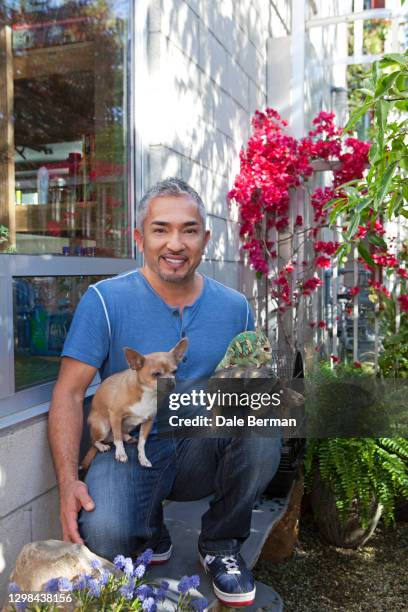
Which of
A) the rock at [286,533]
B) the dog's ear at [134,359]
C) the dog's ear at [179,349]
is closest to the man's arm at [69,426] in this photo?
the dog's ear at [134,359]

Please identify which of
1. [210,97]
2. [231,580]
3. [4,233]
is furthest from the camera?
[210,97]

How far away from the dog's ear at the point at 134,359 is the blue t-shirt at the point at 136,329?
0.15 feet

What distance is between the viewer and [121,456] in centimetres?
174

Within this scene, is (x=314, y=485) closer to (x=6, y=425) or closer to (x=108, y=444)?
(x=108, y=444)

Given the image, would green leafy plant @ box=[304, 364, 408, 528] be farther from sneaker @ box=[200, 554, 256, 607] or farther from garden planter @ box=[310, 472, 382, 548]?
sneaker @ box=[200, 554, 256, 607]

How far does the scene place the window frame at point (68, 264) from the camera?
1.85 metres

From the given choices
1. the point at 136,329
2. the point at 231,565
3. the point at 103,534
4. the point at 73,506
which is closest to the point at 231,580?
the point at 231,565

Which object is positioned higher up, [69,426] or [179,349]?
[179,349]

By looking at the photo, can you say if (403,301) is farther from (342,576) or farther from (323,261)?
(342,576)

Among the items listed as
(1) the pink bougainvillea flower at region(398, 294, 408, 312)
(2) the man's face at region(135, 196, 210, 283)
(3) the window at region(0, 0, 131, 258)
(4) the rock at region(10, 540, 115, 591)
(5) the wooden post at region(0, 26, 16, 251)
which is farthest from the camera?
(1) the pink bougainvillea flower at region(398, 294, 408, 312)

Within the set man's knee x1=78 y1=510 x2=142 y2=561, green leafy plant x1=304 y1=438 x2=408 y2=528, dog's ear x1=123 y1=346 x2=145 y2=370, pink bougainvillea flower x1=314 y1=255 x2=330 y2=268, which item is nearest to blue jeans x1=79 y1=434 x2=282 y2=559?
man's knee x1=78 y1=510 x2=142 y2=561

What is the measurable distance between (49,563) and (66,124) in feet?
5.75

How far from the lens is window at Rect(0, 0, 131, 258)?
7.38 feet

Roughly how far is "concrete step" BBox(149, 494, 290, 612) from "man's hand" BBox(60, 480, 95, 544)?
34 cm
